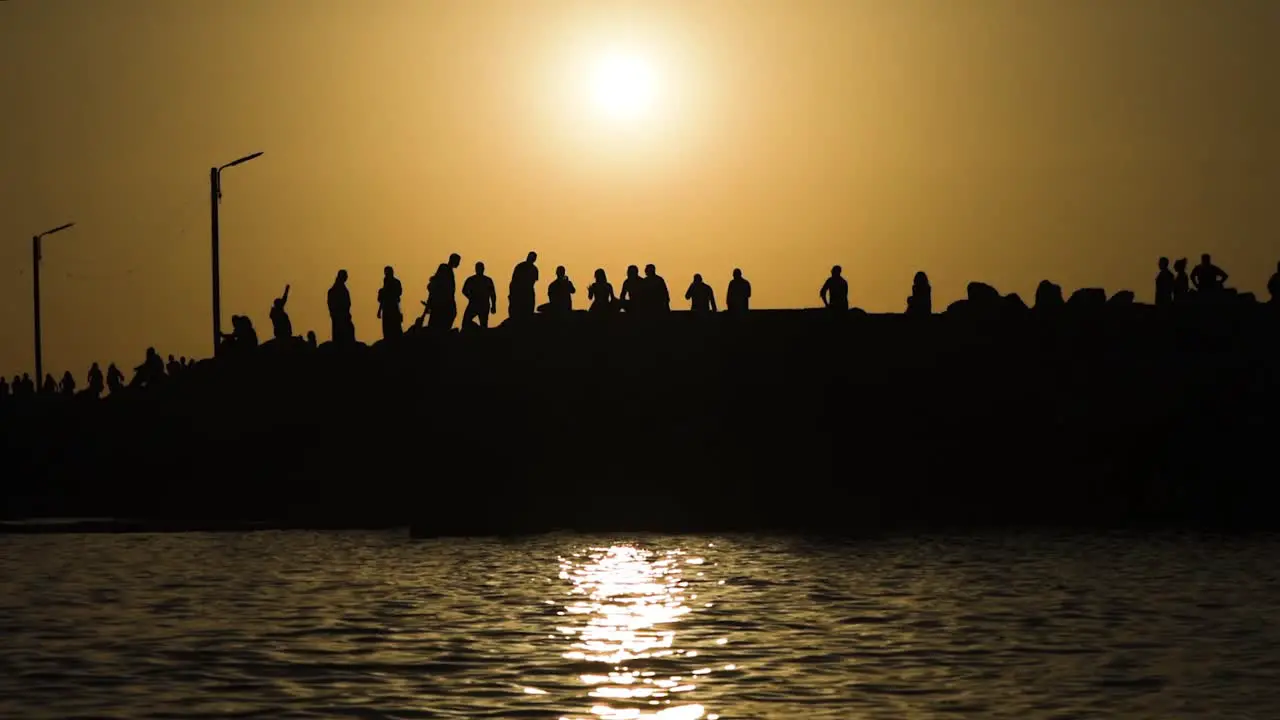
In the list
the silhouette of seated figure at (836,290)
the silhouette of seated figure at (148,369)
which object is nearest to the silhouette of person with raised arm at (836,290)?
the silhouette of seated figure at (836,290)

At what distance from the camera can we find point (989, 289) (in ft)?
179

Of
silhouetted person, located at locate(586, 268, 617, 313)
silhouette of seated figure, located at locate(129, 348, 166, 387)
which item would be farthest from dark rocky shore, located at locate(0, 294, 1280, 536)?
silhouette of seated figure, located at locate(129, 348, 166, 387)

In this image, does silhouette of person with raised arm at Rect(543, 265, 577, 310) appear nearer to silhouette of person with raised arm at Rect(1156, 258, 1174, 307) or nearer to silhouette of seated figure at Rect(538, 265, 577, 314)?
silhouette of seated figure at Rect(538, 265, 577, 314)

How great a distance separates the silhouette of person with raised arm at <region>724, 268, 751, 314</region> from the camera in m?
52.8

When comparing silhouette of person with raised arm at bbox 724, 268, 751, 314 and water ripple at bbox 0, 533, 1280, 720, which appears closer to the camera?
water ripple at bbox 0, 533, 1280, 720

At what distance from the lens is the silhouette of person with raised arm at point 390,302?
2073 inches

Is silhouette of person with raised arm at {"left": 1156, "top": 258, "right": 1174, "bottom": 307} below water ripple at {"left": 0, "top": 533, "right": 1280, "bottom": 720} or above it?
above

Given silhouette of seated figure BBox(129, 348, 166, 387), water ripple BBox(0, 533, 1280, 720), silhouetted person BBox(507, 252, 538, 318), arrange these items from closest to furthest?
water ripple BBox(0, 533, 1280, 720)
silhouetted person BBox(507, 252, 538, 318)
silhouette of seated figure BBox(129, 348, 166, 387)

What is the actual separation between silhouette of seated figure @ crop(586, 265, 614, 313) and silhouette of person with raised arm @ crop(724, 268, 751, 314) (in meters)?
2.68

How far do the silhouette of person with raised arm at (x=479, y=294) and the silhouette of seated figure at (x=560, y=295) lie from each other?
5.29 ft

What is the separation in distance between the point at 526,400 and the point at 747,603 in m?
19.2

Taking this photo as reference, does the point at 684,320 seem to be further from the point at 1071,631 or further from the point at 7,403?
the point at 7,403

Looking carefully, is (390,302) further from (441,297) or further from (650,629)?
(650,629)

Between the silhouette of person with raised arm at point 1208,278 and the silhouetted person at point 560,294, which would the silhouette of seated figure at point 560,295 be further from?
the silhouette of person with raised arm at point 1208,278
